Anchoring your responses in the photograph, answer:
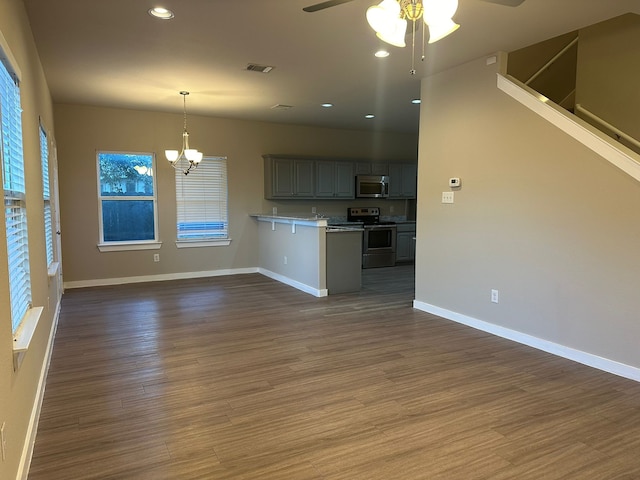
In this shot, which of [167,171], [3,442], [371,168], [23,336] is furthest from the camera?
[371,168]

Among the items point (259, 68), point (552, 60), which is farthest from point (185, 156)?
point (552, 60)

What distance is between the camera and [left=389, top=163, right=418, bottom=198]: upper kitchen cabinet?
8891 millimetres

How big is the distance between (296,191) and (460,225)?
389 cm

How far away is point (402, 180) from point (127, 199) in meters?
5.17

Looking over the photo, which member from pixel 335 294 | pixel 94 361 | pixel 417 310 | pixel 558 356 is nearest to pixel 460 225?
pixel 417 310

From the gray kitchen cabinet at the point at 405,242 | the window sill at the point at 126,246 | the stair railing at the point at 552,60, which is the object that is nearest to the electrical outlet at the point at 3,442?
the stair railing at the point at 552,60

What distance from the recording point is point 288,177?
25.5 feet

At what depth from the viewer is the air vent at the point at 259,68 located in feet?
14.5

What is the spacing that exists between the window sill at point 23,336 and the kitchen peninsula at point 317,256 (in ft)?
12.1

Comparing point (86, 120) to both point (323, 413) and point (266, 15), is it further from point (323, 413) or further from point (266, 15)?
point (323, 413)

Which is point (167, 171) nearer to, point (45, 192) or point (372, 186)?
point (45, 192)

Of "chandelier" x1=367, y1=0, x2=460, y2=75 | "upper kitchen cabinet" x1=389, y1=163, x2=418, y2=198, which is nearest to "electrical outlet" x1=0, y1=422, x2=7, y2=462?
"chandelier" x1=367, y1=0, x2=460, y2=75

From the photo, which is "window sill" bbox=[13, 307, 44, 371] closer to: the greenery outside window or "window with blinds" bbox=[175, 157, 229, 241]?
the greenery outside window

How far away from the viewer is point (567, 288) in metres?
3.60
